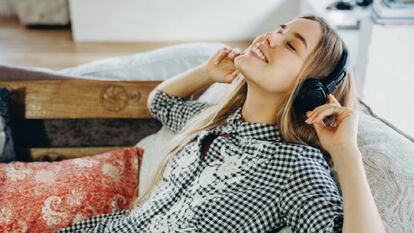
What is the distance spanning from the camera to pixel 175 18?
385 cm

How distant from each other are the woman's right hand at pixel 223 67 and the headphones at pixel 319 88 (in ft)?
1.08

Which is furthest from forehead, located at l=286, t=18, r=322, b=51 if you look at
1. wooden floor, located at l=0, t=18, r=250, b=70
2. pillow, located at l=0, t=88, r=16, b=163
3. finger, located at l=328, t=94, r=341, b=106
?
wooden floor, located at l=0, t=18, r=250, b=70

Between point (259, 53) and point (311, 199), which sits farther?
point (259, 53)

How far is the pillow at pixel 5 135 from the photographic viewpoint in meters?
1.49

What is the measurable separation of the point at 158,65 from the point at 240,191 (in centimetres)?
84

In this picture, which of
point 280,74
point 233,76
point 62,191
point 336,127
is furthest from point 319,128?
point 62,191

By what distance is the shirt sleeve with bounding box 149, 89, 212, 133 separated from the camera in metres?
1.44

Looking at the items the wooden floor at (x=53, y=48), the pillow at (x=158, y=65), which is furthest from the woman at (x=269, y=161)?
the wooden floor at (x=53, y=48)

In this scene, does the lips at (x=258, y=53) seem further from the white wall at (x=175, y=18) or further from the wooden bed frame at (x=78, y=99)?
the white wall at (x=175, y=18)

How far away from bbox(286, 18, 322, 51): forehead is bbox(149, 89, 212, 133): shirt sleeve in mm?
405

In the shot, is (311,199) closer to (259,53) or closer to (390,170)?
(390,170)

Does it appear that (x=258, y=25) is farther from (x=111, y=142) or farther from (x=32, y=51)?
(x=111, y=142)

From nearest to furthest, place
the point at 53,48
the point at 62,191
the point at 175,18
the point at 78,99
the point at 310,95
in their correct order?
the point at 310,95
the point at 62,191
the point at 78,99
the point at 53,48
the point at 175,18

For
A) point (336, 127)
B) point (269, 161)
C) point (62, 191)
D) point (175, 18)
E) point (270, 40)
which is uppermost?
point (270, 40)
